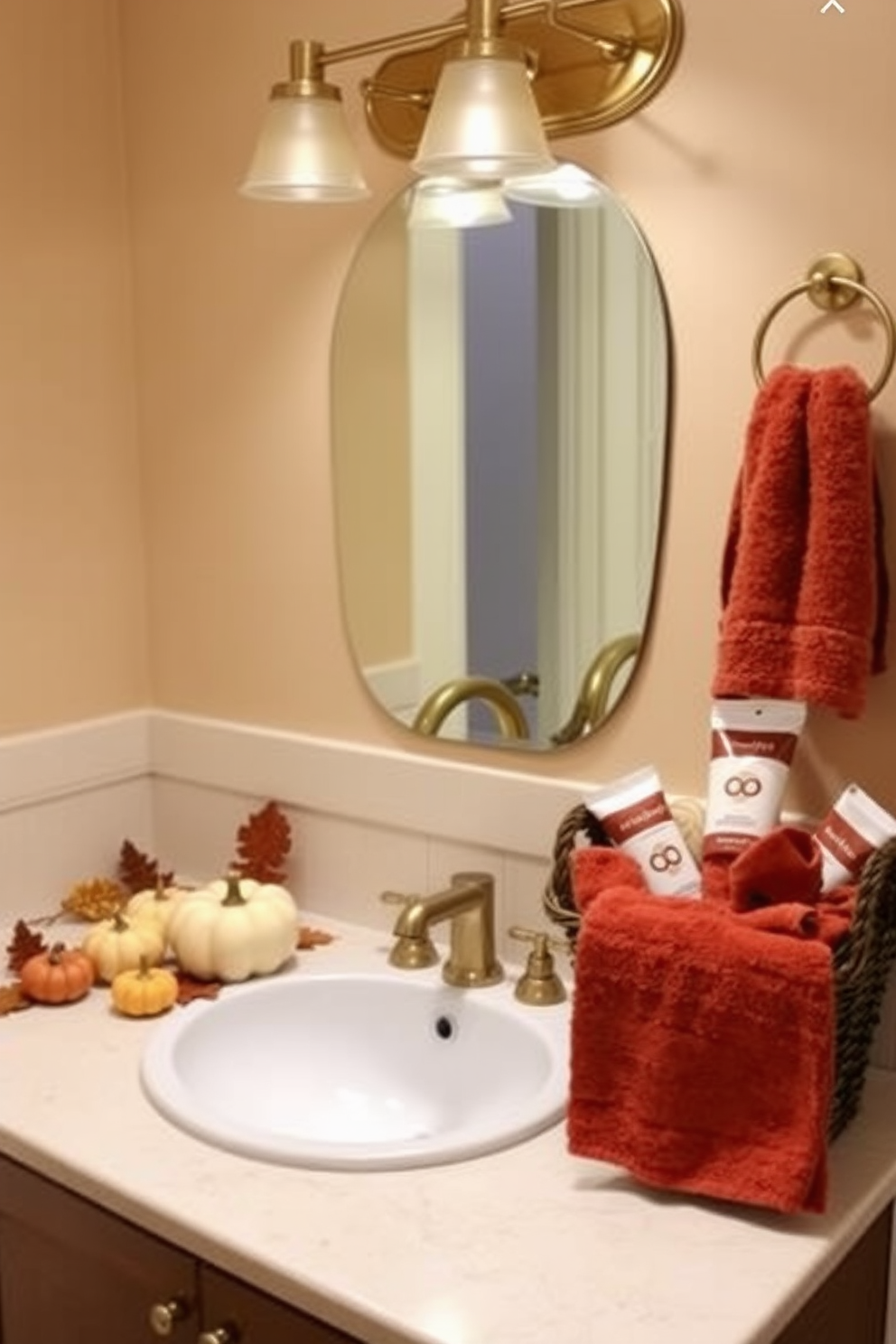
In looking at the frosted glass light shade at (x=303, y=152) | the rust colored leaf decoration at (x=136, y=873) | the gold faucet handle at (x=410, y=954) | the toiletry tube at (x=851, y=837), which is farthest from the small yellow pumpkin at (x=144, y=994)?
the frosted glass light shade at (x=303, y=152)

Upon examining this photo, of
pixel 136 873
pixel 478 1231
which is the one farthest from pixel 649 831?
pixel 136 873

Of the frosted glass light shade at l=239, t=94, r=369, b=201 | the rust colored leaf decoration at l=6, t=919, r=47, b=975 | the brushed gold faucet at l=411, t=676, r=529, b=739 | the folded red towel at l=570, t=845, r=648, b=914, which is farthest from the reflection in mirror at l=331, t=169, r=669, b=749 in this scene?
the rust colored leaf decoration at l=6, t=919, r=47, b=975

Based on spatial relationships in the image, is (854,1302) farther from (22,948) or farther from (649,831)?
(22,948)

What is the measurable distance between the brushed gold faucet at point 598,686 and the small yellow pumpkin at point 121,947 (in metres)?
0.50

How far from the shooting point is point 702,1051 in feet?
3.73

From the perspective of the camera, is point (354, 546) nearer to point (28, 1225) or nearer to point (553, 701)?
point (553, 701)

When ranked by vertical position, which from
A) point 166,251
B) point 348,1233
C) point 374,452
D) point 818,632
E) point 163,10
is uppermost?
point 163,10

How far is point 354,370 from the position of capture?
164 cm

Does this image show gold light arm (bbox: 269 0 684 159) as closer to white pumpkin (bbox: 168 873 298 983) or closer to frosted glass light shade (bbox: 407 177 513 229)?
frosted glass light shade (bbox: 407 177 513 229)

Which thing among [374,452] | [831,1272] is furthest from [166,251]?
[831,1272]

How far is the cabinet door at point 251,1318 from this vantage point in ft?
3.56

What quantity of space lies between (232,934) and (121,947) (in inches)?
5.1

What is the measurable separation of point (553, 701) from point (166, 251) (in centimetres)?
77

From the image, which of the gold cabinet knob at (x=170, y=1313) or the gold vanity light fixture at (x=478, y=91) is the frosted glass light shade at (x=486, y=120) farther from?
the gold cabinet knob at (x=170, y=1313)
